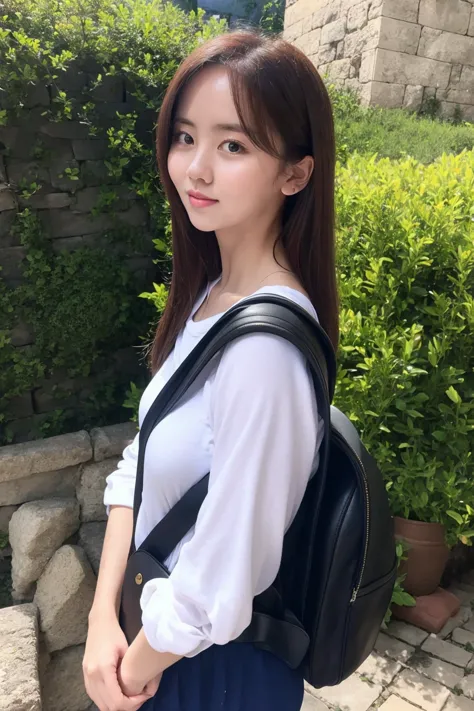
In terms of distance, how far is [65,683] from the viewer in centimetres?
259

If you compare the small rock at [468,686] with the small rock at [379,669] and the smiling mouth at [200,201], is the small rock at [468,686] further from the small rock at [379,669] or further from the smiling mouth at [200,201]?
the smiling mouth at [200,201]

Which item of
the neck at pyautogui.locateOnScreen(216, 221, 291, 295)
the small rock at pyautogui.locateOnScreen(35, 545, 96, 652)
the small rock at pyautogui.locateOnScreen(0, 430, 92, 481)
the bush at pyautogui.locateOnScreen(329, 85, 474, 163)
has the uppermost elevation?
the bush at pyautogui.locateOnScreen(329, 85, 474, 163)

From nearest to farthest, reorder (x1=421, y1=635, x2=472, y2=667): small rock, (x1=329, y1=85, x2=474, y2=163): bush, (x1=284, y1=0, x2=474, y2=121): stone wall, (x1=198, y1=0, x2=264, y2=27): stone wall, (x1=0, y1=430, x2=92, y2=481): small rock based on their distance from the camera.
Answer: (x1=421, y1=635, x2=472, y2=667): small rock < (x1=0, y1=430, x2=92, y2=481): small rock < (x1=329, y1=85, x2=474, y2=163): bush < (x1=284, y1=0, x2=474, y2=121): stone wall < (x1=198, y1=0, x2=264, y2=27): stone wall

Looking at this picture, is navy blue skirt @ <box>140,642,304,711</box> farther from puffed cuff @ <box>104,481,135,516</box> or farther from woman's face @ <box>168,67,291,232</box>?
woman's face @ <box>168,67,291,232</box>

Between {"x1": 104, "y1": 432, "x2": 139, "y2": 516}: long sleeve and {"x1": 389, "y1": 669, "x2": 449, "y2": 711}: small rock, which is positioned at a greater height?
{"x1": 104, "y1": 432, "x2": 139, "y2": 516}: long sleeve

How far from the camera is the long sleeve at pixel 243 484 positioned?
29.9 inches

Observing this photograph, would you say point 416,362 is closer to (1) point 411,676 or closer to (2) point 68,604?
(1) point 411,676

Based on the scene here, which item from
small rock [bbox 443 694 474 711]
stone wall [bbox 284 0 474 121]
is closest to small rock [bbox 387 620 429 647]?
small rock [bbox 443 694 474 711]

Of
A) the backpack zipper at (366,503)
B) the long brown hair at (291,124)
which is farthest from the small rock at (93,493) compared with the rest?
the backpack zipper at (366,503)

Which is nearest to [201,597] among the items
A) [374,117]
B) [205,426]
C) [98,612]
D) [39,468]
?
[205,426]

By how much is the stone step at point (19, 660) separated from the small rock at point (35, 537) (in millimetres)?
246

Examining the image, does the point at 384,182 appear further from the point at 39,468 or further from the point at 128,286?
the point at 39,468

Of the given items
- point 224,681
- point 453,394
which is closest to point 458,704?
point 453,394

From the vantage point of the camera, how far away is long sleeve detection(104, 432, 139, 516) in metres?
1.26
